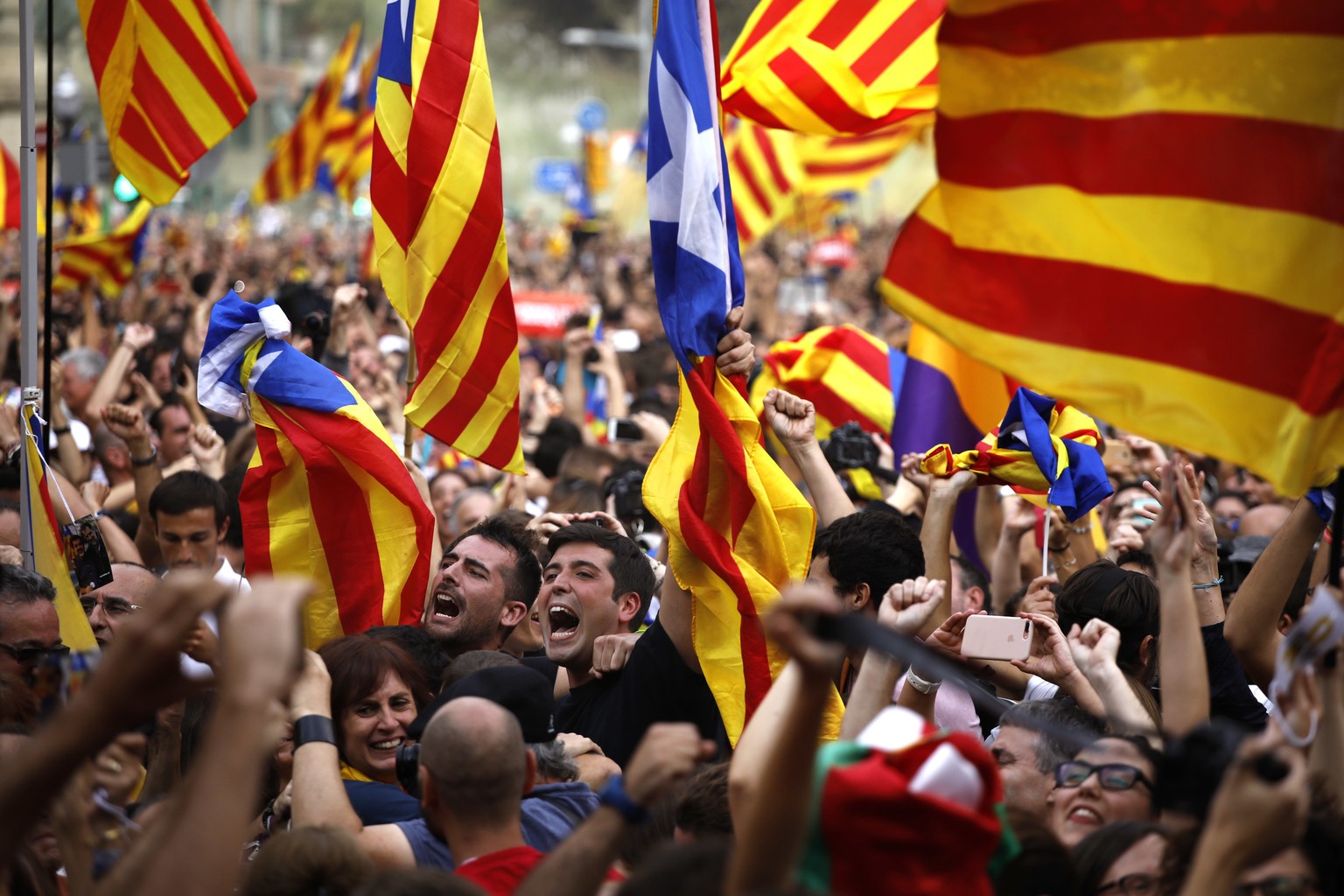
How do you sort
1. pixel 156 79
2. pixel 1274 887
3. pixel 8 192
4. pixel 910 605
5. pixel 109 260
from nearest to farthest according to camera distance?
pixel 1274 887
pixel 910 605
pixel 156 79
pixel 109 260
pixel 8 192

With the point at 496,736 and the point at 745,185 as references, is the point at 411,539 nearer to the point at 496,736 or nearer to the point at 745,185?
the point at 496,736

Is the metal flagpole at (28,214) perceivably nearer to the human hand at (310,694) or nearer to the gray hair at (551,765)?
the human hand at (310,694)

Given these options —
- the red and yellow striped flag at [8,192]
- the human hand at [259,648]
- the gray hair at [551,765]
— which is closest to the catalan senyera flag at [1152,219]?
the gray hair at [551,765]

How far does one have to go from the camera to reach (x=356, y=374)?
1062 centimetres

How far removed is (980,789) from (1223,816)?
393 millimetres

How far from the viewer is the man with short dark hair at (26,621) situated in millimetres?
4410

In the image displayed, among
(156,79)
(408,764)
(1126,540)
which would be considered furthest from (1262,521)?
(156,79)

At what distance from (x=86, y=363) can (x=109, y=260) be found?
2.43 metres

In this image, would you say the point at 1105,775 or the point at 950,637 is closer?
the point at 1105,775

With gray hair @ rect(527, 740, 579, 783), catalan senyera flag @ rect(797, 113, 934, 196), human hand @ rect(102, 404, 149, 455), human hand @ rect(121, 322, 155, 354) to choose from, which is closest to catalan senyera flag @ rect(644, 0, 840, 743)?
gray hair @ rect(527, 740, 579, 783)

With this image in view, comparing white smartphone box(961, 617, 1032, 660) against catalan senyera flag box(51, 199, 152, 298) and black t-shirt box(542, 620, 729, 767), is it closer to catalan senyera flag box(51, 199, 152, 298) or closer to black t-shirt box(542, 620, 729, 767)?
black t-shirt box(542, 620, 729, 767)

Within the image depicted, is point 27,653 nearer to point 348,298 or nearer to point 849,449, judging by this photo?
point 348,298

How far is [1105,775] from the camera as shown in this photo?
3559mm

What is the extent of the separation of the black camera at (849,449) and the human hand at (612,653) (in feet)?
8.37
